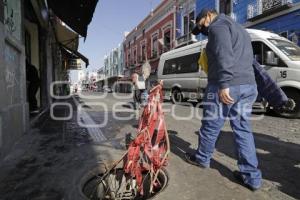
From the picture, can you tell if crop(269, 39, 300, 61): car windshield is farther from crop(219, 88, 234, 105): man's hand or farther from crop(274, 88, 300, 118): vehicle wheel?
crop(219, 88, 234, 105): man's hand

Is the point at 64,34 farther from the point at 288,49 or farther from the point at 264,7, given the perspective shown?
the point at 288,49

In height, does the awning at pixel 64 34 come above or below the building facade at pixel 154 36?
below

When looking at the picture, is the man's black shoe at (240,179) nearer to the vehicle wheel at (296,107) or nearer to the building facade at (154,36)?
the vehicle wheel at (296,107)

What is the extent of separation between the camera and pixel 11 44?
5.18 m

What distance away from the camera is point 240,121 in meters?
3.21

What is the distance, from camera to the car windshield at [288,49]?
376 inches

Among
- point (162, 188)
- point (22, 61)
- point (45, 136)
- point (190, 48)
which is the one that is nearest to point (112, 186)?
point (162, 188)

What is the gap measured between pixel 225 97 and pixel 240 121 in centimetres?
30


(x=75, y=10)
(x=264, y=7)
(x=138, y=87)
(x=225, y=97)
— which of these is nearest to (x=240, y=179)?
(x=225, y=97)

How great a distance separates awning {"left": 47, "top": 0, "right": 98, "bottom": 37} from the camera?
8524 mm

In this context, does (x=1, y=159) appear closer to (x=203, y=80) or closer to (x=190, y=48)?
(x=203, y=80)

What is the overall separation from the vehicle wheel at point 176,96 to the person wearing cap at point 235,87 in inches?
481

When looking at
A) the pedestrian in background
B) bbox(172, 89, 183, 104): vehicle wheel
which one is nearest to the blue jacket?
the pedestrian in background

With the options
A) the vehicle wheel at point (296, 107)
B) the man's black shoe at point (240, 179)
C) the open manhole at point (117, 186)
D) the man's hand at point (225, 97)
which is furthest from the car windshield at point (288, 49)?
the open manhole at point (117, 186)
